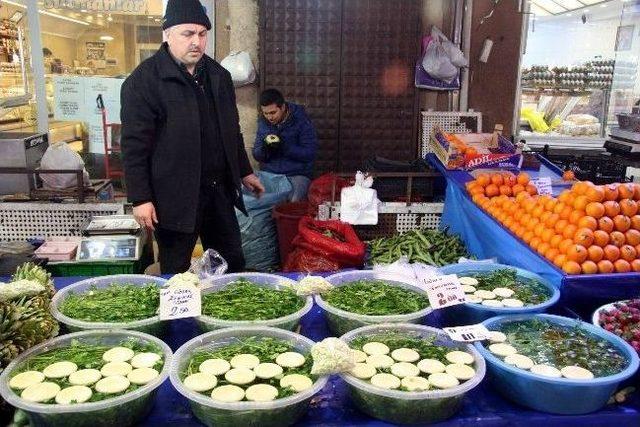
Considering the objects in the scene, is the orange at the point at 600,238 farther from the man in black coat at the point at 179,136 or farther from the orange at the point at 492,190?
the man in black coat at the point at 179,136

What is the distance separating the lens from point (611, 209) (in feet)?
8.75

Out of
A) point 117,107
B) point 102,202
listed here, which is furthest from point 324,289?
point 117,107

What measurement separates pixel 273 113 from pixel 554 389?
157 inches

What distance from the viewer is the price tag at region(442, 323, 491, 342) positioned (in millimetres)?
1921

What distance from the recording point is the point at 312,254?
4.07 m

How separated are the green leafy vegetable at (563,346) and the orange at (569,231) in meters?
0.66

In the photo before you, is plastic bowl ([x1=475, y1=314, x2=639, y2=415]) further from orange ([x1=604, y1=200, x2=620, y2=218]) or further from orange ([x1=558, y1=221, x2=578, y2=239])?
orange ([x1=604, y1=200, x2=620, y2=218])

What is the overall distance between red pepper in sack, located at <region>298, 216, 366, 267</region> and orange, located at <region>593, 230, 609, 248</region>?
5.71ft

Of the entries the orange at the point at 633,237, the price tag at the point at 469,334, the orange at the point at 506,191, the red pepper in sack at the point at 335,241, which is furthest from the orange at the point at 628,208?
the red pepper in sack at the point at 335,241

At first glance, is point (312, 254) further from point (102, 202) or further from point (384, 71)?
point (384, 71)

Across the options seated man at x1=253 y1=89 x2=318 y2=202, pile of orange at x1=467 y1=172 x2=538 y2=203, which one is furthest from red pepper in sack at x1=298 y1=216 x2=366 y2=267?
seated man at x1=253 y1=89 x2=318 y2=202

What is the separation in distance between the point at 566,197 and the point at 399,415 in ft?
5.63

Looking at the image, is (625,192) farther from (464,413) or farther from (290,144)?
(290,144)

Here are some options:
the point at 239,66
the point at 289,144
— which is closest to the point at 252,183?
the point at 289,144
